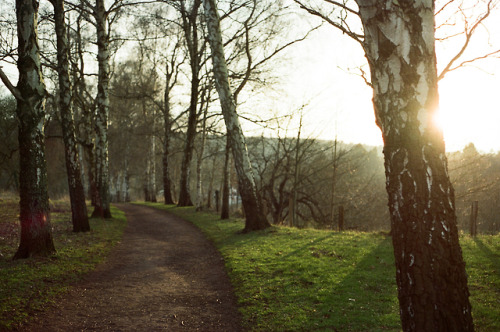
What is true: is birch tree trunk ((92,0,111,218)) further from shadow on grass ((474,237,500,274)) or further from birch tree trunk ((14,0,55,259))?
shadow on grass ((474,237,500,274))

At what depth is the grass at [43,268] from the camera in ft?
16.7

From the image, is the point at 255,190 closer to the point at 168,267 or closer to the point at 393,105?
the point at 168,267

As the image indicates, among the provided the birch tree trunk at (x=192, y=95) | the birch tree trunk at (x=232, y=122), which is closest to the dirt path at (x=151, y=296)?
the birch tree trunk at (x=232, y=122)

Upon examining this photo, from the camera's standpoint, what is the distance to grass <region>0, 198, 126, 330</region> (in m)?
5.08

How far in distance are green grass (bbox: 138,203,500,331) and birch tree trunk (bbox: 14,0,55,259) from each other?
14.0ft

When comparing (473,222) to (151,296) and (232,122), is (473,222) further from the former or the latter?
(151,296)

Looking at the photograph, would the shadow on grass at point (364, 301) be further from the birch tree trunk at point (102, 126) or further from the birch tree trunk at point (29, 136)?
the birch tree trunk at point (102, 126)

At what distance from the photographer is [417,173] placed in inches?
116

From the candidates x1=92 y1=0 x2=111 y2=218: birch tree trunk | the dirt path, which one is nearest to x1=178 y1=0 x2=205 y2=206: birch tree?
x1=92 y1=0 x2=111 y2=218: birch tree trunk

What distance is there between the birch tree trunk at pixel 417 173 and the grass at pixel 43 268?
4808 mm

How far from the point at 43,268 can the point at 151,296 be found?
2.38 meters

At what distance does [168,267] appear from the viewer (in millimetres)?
8273

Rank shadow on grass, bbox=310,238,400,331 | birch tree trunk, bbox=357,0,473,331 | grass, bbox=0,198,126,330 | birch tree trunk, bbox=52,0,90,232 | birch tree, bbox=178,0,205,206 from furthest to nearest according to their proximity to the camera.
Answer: birch tree, bbox=178,0,205,206 → birch tree trunk, bbox=52,0,90,232 → grass, bbox=0,198,126,330 → shadow on grass, bbox=310,238,400,331 → birch tree trunk, bbox=357,0,473,331

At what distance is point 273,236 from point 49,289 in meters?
6.41
